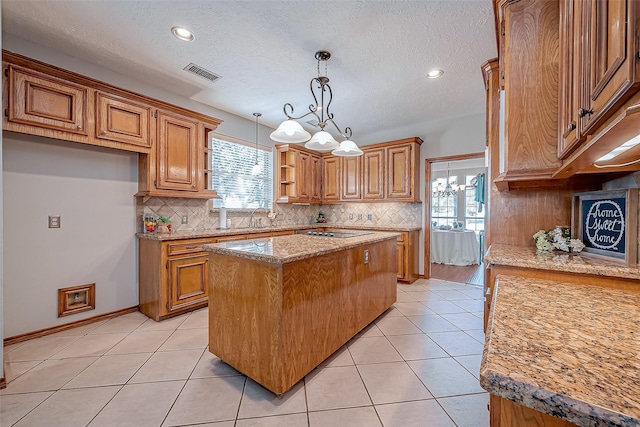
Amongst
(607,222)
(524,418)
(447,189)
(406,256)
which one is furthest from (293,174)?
(447,189)

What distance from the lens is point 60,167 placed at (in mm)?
2588

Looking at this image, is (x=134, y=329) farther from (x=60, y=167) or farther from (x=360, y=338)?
(x=360, y=338)

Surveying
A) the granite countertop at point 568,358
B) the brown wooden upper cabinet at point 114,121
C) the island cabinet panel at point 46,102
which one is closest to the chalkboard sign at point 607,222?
the granite countertop at point 568,358

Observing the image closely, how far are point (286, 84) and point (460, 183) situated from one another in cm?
702

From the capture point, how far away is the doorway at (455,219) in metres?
4.54

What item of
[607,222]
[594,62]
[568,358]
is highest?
[594,62]

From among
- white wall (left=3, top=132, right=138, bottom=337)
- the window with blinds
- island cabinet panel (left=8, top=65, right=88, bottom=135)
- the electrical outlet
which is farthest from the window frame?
the electrical outlet

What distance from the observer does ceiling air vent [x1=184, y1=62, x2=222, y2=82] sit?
2.78 metres

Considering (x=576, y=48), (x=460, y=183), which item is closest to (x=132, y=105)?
(x=576, y=48)

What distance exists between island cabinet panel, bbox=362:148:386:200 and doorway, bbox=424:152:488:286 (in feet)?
2.42

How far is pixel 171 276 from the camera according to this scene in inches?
113

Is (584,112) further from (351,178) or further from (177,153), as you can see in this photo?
(351,178)

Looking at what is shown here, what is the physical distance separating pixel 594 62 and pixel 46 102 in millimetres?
3478

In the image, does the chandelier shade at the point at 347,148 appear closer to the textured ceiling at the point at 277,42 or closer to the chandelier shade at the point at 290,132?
the chandelier shade at the point at 290,132
